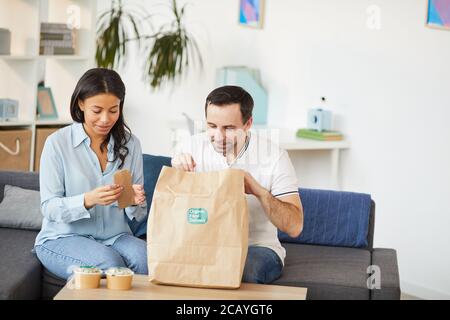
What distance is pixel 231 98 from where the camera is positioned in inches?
113

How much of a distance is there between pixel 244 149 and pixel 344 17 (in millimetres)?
2155

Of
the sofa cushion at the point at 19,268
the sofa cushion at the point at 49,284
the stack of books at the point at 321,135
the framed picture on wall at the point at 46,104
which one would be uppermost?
the framed picture on wall at the point at 46,104

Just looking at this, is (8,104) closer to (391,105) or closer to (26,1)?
(26,1)

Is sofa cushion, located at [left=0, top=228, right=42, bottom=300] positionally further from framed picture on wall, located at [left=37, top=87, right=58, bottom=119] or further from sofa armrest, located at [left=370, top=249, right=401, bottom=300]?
framed picture on wall, located at [left=37, top=87, right=58, bottom=119]

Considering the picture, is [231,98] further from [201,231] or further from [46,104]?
[46,104]

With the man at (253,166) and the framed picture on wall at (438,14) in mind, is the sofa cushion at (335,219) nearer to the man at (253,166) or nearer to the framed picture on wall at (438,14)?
the man at (253,166)

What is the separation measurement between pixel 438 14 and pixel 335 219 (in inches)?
53.4

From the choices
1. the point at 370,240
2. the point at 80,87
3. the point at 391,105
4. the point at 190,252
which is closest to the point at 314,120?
the point at 391,105

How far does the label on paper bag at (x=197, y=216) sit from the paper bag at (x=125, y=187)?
16.6 inches

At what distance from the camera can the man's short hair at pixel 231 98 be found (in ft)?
9.38

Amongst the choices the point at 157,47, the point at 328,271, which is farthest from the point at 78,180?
the point at 157,47

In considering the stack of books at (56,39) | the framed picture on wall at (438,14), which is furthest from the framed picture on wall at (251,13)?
the framed picture on wall at (438,14)

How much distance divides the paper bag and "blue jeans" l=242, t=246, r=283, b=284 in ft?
1.43
